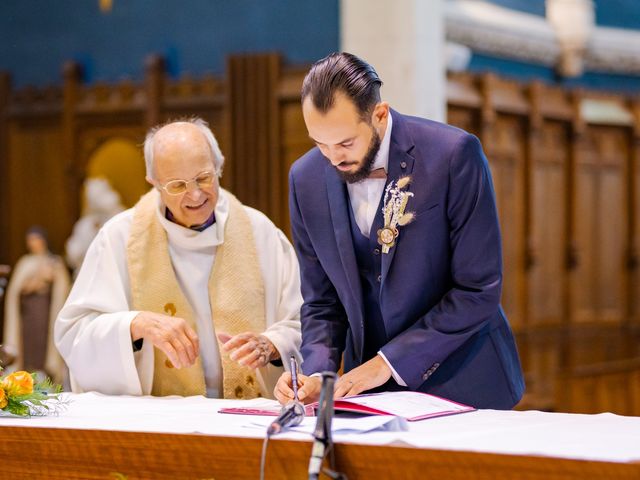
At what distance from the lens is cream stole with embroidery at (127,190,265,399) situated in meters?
3.76

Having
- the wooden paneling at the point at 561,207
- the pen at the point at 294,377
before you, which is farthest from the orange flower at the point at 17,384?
the wooden paneling at the point at 561,207

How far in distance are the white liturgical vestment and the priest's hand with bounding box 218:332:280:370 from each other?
14 cm

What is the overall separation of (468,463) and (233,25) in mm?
7579

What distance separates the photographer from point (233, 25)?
926 cm

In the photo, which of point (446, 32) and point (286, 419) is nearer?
point (286, 419)

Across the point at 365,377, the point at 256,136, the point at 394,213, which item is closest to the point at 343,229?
the point at 394,213

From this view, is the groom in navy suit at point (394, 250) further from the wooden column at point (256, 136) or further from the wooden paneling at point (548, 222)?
the wooden paneling at point (548, 222)

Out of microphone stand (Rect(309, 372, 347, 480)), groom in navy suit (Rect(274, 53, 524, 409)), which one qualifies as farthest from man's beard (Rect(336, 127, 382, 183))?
microphone stand (Rect(309, 372, 347, 480))

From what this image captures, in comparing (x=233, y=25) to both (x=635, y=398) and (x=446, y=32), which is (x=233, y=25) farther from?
(x=635, y=398)

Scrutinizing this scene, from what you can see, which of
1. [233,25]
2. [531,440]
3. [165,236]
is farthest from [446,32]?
[531,440]

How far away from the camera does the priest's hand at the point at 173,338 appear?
334 centimetres

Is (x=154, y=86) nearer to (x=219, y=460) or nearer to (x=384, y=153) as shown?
(x=384, y=153)

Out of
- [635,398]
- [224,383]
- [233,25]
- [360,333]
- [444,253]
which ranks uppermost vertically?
[233,25]

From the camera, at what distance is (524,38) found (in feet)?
37.1
